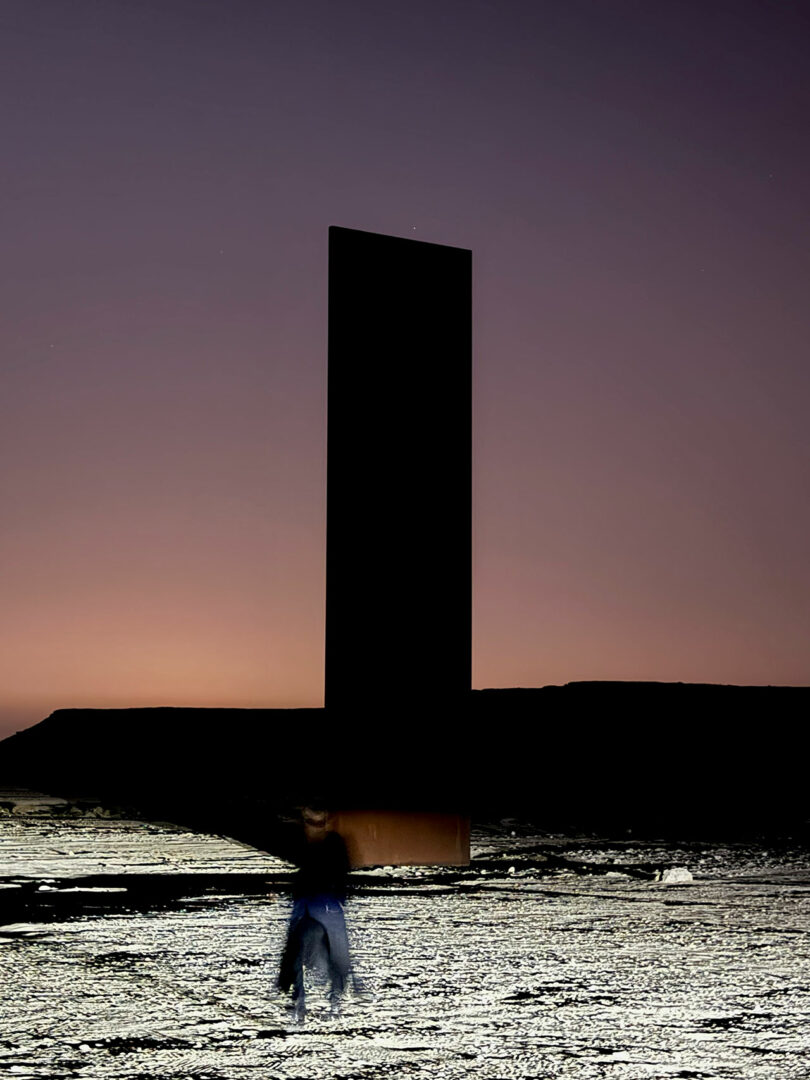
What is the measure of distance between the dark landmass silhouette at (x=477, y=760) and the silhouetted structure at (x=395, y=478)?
47 cm

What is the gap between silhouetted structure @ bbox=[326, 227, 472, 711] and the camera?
38.6 ft

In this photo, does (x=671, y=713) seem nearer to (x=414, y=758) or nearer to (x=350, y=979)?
(x=414, y=758)

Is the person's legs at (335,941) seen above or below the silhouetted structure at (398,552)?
below

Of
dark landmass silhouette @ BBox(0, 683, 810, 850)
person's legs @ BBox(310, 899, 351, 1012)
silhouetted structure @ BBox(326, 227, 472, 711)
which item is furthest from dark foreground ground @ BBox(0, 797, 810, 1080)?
silhouetted structure @ BBox(326, 227, 472, 711)

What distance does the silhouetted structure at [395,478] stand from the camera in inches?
463

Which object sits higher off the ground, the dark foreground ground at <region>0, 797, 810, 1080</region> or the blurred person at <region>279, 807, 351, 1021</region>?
the blurred person at <region>279, 807, 351, 1021</region>

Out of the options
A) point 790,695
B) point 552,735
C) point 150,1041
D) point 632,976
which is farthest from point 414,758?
point 790,695

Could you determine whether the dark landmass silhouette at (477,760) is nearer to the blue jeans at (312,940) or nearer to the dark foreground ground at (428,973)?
the dark foreground ground at (428,973)

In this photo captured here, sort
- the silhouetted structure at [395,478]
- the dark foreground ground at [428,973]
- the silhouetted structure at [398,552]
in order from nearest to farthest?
the dark foreground ground at [428,973]
the silhouetted structure at [398,552]
the silhouetted structure at [395,478]

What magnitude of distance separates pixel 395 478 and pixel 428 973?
5.98 m


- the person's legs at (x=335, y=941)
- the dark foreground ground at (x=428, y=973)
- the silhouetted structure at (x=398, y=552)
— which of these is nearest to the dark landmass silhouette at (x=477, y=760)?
the silhouetted structure at (x=398, y=552)

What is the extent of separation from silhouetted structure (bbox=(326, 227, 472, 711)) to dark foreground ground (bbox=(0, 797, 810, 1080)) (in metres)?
1.94

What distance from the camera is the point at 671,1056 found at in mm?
5117

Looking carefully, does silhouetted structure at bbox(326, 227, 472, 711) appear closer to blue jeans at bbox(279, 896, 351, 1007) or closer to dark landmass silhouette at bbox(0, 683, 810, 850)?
dark landmass silhouette at bbox(0, 683, 810, 850)
